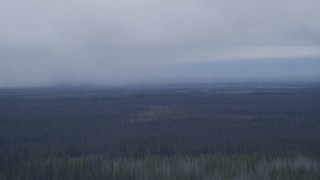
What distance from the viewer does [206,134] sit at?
26250 millimetres

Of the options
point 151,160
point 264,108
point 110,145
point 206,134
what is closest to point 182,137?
point 206,134

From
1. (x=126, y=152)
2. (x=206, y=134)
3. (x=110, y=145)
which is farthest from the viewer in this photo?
(x=206, y=134)

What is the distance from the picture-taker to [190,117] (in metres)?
35.9

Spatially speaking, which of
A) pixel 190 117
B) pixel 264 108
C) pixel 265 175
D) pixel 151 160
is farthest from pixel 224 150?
pixel 264 108

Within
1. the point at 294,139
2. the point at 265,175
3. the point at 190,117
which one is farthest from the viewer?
the point at 190,117

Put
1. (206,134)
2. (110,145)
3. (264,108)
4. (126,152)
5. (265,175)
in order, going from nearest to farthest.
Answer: (265,175)
(126,152)
(110,145)
(206,134)
(264,108)

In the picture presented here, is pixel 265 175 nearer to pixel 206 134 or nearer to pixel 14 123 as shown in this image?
pixel 206 134

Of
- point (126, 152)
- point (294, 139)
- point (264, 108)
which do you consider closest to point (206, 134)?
point (294, 139)

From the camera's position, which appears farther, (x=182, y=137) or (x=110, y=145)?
(x=182, y=137)

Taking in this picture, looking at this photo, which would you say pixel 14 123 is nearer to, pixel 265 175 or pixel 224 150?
pixel 224 150

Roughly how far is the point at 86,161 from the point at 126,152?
3.20m

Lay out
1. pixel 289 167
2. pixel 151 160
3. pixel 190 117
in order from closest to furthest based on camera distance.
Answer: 1. pixel 289 167
2. pixel 151 160
3. pixel 190 117

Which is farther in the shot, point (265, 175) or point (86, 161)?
point (86, 161)

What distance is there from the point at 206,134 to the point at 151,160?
27.1 feet
